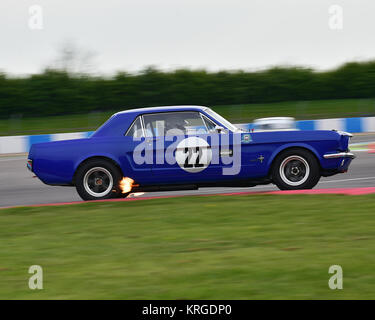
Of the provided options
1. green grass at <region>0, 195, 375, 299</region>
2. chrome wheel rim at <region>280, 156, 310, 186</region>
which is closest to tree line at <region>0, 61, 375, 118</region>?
chrome wheel rim at <region>280, 156, 310, 186</region>

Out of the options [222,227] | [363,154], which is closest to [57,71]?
[363,154]

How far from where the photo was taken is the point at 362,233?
6.75 meters

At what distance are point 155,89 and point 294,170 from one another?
23861mm

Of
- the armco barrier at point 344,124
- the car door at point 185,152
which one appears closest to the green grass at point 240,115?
the armco barrier at point 344,124

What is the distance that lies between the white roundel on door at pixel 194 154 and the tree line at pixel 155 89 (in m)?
23.3

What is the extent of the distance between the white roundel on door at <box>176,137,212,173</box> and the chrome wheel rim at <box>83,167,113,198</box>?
116 centimetres

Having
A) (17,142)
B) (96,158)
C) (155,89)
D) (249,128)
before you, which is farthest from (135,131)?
(155,89)

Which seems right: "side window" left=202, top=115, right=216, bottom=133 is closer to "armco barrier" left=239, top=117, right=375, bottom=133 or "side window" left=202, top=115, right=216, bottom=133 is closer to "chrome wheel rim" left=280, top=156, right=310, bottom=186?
"chrome wheel rim" left=280, top=156, right=310, bottom=186

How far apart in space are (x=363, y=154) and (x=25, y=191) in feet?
27.3

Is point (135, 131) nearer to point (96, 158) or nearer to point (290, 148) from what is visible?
point (96, 158)

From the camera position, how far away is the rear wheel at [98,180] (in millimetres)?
9625

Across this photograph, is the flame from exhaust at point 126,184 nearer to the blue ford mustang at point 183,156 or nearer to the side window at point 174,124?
the blue ford mustang at point 183,156

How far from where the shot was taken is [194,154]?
9367mm
